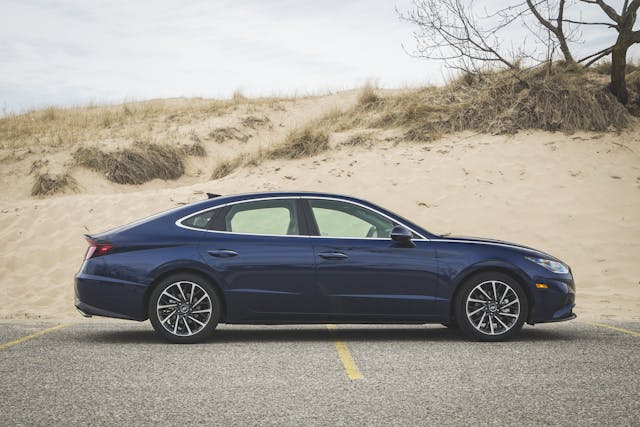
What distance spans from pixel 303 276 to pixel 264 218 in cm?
76

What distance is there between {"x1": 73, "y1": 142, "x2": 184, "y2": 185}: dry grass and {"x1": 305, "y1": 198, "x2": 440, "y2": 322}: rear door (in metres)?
16.6

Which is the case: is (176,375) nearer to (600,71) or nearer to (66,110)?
(600,71)

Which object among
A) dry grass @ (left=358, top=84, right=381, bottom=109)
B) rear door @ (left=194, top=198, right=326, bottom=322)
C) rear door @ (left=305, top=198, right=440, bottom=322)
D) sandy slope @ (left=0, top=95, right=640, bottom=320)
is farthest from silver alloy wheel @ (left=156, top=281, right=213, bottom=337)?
dry grass @ (left=358, top=84, right=381, bottom=109)

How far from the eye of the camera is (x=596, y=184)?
719 inches

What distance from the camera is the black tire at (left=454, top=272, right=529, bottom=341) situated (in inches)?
334

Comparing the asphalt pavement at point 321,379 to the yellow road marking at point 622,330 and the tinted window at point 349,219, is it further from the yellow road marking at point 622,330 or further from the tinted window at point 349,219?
the tinted window at point 349,219

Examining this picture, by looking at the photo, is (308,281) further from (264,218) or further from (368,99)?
(368,99)

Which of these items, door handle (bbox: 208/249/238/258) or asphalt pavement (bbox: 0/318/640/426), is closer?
asphalt pavement (bbox: 0/318/640/426)

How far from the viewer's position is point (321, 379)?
6.79 m

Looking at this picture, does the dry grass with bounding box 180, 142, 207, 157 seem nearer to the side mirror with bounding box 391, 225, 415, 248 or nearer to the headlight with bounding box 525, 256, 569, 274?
the side mirror with bounding box 391, 225, 415, 248

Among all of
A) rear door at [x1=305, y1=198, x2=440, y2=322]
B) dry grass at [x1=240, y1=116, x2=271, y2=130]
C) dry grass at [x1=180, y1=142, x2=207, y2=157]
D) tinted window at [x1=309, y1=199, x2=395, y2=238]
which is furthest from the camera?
dry grass at [x1=240, y1=116, x2=271, y2=130]

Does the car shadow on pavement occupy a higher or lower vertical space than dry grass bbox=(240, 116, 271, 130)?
lower

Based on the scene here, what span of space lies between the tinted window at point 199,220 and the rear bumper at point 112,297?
0.82 metres

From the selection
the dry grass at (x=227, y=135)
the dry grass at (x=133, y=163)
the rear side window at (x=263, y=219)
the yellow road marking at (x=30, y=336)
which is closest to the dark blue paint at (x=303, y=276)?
the rear side window at (x=263, y=219)
